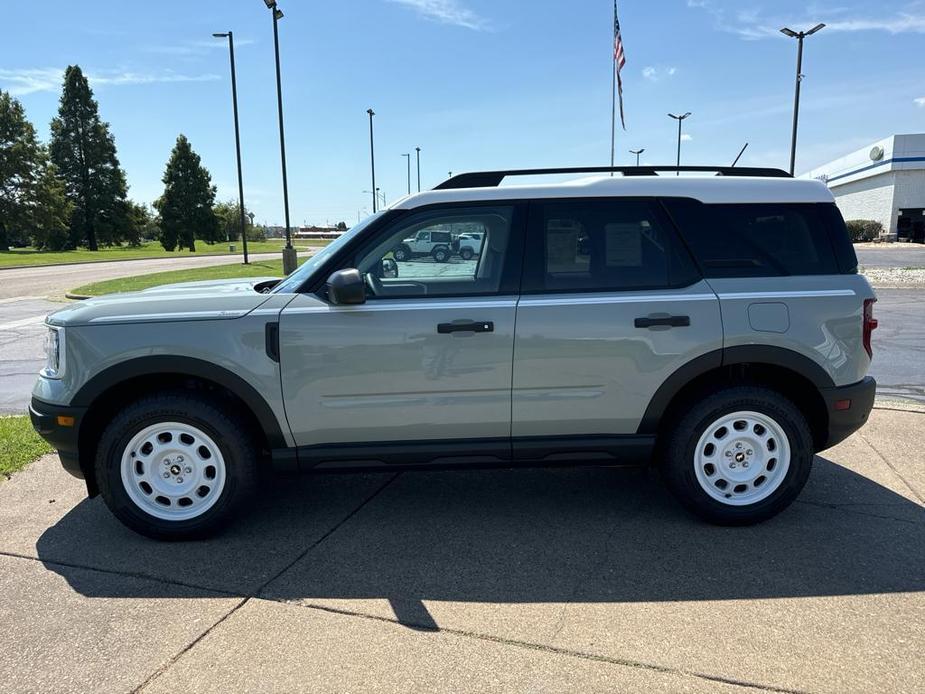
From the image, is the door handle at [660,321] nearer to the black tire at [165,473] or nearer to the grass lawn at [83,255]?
the black tire at [165,473]

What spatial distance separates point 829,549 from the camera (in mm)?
3492

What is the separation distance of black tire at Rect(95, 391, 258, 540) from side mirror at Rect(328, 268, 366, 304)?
923 mm

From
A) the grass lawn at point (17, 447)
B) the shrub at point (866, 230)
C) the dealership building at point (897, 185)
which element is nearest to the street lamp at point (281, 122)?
the grass lawn at point (17, 447)

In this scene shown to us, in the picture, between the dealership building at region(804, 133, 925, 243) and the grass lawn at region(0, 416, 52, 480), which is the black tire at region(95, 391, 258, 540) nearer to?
the grass lawn at region(0, 416, 52, 480)

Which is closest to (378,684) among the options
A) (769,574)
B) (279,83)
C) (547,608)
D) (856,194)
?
(547,608)

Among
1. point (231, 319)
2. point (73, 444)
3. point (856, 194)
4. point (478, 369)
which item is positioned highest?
point (856, 194)

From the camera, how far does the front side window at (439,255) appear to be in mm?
3662

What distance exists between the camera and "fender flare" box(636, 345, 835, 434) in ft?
12.0

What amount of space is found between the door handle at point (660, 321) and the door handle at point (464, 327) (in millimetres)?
808

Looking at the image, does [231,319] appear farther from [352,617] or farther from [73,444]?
[352,617]

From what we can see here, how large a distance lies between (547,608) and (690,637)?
603mm

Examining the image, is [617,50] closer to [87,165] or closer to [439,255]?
[439,255]

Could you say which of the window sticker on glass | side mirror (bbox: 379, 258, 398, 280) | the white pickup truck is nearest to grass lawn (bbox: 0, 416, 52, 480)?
side mirror (bbox: 379, 258, 398, 280)

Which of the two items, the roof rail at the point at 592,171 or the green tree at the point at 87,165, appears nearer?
the roof rail at the point at 592,171
